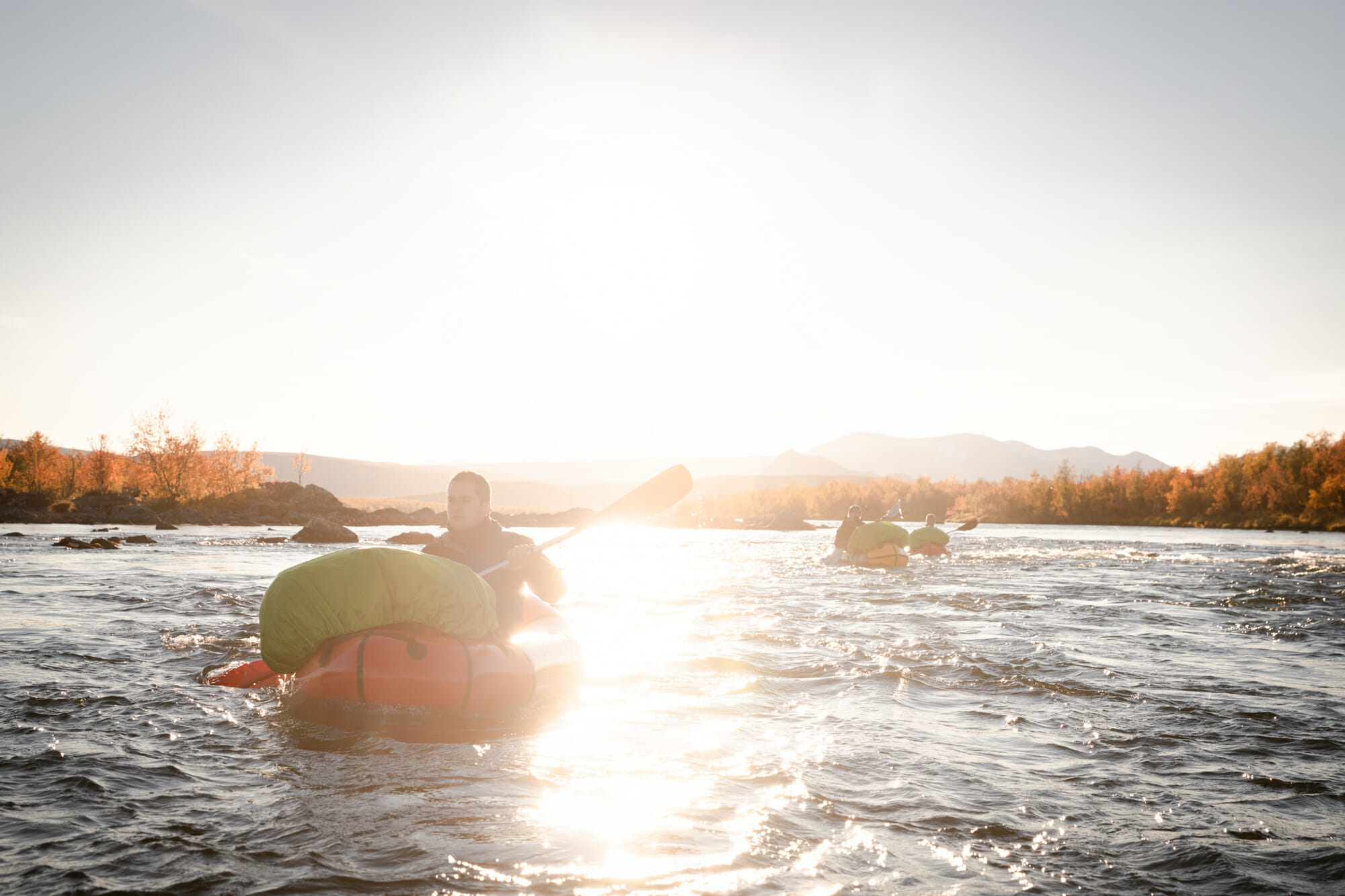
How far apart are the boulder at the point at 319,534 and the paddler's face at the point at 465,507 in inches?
1060

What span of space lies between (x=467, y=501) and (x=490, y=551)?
0.54 metres

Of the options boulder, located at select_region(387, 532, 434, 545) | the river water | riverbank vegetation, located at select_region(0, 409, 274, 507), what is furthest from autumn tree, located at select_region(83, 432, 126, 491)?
the river water

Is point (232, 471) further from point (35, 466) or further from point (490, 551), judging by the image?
point (490, 551)

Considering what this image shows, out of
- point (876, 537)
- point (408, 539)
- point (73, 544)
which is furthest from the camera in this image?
point (408, 539)

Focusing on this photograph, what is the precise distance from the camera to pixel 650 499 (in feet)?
29.0

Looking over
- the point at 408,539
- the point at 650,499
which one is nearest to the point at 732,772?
the point at 650,499

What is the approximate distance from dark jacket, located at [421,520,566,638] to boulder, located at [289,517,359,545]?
2688cm

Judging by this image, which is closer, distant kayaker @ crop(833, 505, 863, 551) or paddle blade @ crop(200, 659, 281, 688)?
paddle blade @ crop(200, 659, 281, 688)

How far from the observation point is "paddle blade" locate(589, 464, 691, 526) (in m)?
8.43

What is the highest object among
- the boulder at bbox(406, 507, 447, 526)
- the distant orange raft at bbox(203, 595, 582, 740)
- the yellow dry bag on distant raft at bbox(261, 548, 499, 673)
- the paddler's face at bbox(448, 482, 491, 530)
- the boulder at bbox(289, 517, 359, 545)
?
the paddler's face at bbox(448, 482, 491, 530)

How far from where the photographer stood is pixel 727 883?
311 cm

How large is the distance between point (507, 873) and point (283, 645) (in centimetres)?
287

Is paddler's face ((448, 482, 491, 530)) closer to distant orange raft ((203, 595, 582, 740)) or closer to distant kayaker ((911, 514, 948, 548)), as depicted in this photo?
distant orange raft ((203, 595, 582, 740))

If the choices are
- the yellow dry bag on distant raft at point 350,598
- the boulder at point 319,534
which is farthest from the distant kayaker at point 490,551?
the boulder at point 319,534
